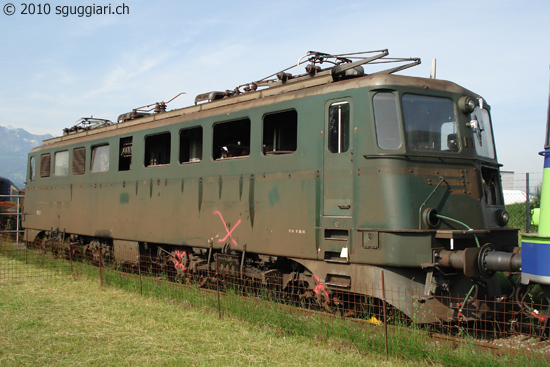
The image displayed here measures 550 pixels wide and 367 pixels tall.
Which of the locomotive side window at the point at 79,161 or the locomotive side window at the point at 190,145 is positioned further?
the locomotive side window at the point at 79,161

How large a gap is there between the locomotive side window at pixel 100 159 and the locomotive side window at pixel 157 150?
1839 millimetres

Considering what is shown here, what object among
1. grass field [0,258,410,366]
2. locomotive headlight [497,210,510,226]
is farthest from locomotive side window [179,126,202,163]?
locomotive headlight [497,210,510,226]

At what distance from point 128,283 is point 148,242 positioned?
150cm

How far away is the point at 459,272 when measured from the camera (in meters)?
6.88

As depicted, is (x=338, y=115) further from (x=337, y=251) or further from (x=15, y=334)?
(x=15, y=334)

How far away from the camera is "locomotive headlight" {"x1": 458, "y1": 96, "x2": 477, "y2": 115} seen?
7512 millimetres

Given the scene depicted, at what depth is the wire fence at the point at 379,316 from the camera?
586 cm

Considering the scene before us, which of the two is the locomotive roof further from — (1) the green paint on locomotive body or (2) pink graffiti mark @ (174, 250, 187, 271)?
(2) pink graffiti mark @ (174, 250, 187, 271)

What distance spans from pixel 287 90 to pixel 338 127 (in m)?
1.58

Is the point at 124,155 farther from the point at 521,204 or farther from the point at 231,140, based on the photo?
the point at 521,204

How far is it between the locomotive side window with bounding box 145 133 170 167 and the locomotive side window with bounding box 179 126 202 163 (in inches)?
38.0

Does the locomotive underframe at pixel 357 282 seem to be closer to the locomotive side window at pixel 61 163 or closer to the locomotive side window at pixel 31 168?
the locomotive side window at pixel 61 163

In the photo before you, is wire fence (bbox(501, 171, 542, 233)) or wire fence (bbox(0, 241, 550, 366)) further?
wire fence (bbox(501, 171, 542, 233))

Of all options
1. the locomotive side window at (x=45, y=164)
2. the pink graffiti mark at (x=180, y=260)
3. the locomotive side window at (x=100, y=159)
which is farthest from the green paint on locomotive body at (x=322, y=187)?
the locomotive side window at (x=45, y=164)
